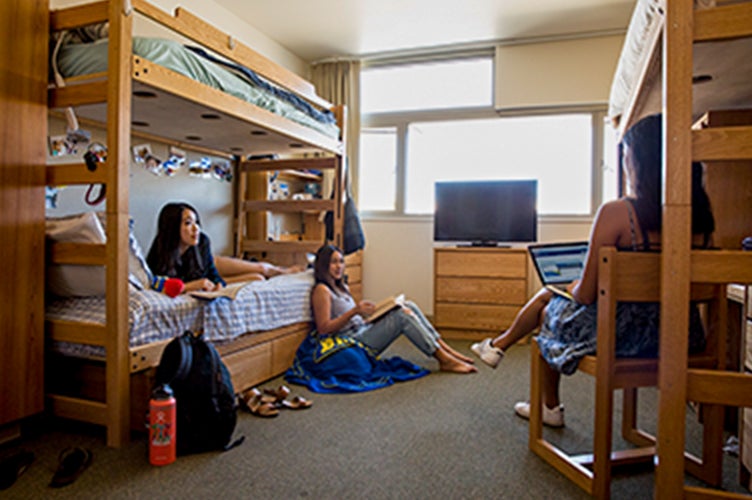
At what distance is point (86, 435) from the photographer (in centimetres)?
196

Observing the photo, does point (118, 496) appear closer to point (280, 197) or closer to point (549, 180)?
point (280, 197)

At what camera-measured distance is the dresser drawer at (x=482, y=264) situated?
3893 millimetres

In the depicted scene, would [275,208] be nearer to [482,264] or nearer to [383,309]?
[383,309]

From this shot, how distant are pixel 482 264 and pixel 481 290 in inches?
8.0

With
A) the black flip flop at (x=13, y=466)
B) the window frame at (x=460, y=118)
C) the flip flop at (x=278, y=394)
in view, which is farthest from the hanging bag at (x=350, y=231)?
the black flip flop at (x=13, y=466)

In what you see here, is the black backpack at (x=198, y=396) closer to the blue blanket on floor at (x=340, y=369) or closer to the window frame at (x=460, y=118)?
the blue blanket on floor at (x=340, y=369)

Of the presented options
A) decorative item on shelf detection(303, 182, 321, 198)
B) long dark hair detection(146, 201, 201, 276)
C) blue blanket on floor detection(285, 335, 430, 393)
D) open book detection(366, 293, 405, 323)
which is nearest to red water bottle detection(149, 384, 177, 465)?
blue blanket on floor detection(285, 335, 430, 393)

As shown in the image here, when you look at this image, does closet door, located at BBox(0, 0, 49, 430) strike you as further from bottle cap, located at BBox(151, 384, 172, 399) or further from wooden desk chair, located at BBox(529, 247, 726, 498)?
wooden desk chair, located at BBox(529, 247, 726, 498)

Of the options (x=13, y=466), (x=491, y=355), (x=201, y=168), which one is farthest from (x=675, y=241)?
(x=201, y=168)

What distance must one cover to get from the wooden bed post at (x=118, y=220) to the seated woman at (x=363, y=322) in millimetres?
1194

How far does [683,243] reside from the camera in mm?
1241

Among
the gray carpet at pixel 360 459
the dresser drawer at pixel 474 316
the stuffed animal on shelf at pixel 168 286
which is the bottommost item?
the gray carpet at pixel 360 459

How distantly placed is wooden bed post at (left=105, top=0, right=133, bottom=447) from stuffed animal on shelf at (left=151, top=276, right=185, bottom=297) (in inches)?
13.2

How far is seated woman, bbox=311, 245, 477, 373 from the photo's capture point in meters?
2.85
